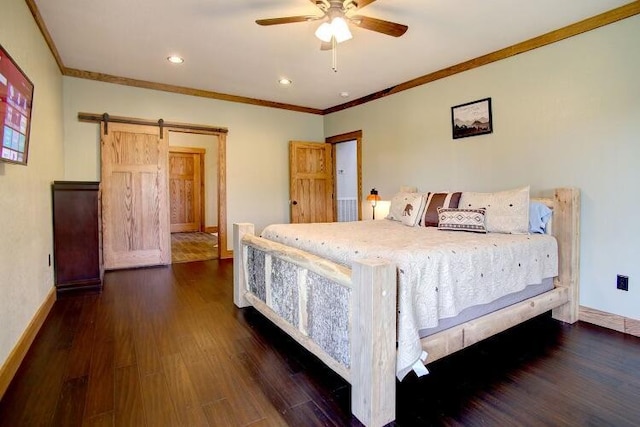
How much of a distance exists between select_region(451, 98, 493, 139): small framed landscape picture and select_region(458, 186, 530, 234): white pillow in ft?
3.27

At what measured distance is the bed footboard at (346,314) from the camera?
1.47m

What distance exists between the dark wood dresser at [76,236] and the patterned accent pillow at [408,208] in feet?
10.7

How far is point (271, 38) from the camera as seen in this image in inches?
124

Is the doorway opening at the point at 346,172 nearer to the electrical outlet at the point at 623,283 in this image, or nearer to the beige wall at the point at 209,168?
the beige wall at the point at 209,168

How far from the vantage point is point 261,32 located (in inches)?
120

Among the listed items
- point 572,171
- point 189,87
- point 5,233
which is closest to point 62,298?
point 5,233

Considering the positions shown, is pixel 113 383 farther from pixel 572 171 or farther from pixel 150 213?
pixel 572 171

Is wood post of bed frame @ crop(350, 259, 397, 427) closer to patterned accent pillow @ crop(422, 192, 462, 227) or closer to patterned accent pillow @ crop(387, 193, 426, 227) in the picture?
patterned accent pillow @ crop(422, 192, 462, 227)

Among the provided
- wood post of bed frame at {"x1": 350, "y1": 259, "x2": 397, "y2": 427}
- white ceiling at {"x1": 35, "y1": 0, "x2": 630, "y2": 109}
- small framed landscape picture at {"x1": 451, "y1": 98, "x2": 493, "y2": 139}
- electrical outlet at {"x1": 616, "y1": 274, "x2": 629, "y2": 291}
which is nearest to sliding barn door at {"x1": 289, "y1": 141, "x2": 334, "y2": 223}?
white ceiling at {"x1": 35, "y1": 0, "x2": 630, "y2": 109}

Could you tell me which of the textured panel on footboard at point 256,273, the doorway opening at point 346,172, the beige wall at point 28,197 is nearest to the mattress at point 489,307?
the textured panel on footboard at point 256,273

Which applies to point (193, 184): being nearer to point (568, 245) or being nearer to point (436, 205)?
point (436, 205)

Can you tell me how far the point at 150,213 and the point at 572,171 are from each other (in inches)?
191

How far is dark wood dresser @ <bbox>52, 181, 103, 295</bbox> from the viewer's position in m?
3.35

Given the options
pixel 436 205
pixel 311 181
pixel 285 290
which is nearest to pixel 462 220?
pixel 436 205
